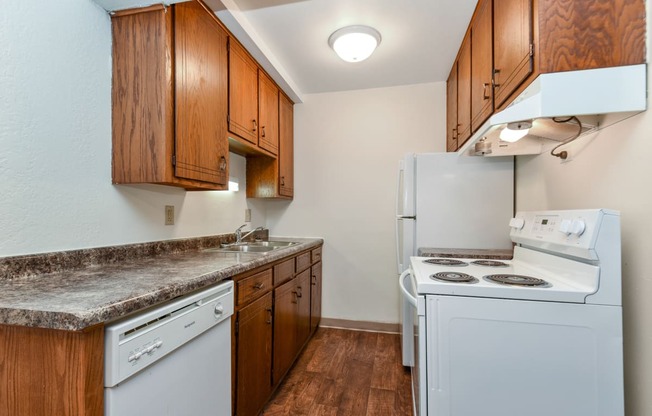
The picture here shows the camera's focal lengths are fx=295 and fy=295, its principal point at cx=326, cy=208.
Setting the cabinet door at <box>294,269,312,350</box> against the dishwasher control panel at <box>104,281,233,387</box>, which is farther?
the cabinet door at <box>294,269,312,350</box>

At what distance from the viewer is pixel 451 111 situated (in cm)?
254

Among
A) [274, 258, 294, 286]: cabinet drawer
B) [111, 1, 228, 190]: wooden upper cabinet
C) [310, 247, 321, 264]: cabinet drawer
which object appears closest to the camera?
[111, 1, 228, 190]: wooden upper cabinet

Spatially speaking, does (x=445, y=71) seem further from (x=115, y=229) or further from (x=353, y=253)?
(x=115, y=229)

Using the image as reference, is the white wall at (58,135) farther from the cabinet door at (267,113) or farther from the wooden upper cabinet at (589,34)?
the wooden upper cabinet at (589,34)

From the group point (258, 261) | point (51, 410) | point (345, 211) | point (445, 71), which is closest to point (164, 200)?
point (258, 261)

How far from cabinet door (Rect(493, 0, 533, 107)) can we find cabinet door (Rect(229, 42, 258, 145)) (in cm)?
152

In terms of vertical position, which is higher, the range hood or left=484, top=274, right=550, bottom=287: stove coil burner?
the range hood

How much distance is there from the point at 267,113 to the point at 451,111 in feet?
5.15

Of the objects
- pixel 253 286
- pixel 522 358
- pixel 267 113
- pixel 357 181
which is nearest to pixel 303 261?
pixel 253 286

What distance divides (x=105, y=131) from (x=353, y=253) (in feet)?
7.14

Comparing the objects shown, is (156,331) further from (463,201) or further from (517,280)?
(463,201)

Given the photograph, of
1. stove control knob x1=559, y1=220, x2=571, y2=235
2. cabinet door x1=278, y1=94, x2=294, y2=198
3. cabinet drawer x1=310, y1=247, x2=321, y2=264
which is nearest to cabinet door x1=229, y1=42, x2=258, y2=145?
cabinet door x1=278, y1=94, x2=294, y2=198

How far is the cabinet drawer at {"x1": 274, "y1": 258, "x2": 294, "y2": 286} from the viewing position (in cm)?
184

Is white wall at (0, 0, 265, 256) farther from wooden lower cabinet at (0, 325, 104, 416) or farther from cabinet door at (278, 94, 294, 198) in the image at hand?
cabinet door at (278, 94, 294, 198)
